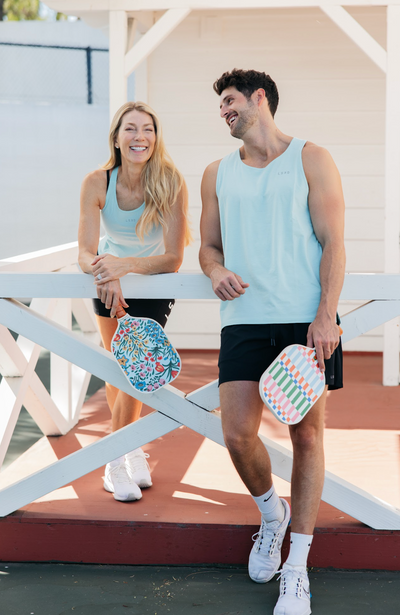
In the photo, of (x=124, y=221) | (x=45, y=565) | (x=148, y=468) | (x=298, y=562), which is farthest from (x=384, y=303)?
(x=45, y=565)

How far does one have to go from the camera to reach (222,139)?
16.1 ft

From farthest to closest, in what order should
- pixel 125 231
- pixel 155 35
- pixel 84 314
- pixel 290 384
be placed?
pixel 155 35
pixel 84 314
pixel 125 231
pixel 290 384

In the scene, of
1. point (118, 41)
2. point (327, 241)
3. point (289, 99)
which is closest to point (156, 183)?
point (327, 241)

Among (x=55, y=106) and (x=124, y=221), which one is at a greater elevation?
(x=55, y=106)

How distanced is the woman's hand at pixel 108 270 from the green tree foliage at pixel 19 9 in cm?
2234

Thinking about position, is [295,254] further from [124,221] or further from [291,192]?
[124,221]

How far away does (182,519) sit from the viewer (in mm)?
2275

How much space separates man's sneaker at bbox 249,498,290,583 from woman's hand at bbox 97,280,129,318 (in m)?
0.85

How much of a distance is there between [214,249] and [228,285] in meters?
0.22

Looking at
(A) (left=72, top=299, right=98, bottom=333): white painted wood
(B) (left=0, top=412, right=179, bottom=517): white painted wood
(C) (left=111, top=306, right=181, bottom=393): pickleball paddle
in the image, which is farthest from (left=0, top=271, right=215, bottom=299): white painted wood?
(A) (left=72, top=299, right=98, bottom=333): white painted wood

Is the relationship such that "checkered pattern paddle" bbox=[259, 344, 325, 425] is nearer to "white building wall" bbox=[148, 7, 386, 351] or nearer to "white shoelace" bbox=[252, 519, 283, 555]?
"white shoelace" bbox=[252, 519, 283, 555]

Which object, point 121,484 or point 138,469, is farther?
point 138,469

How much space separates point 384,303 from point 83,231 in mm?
1093

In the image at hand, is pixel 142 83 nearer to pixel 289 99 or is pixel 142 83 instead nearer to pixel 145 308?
pixel 289 99
